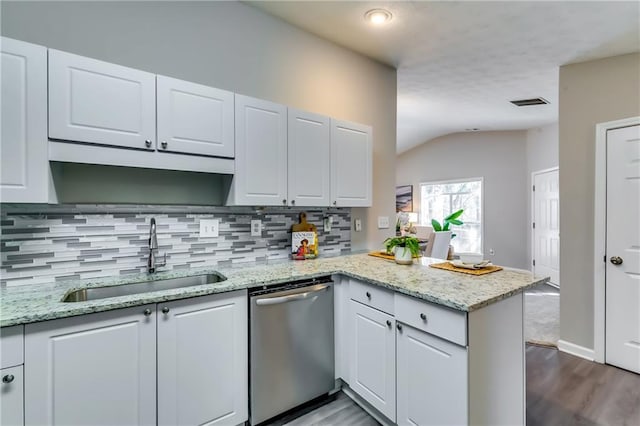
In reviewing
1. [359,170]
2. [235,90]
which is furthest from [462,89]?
[235,90]

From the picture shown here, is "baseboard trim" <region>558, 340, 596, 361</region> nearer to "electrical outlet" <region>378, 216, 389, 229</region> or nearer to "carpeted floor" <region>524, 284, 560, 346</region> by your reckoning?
"carpeted floor" <region>524, 284, 560, 346</region>

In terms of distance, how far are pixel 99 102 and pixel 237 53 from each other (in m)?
1.10

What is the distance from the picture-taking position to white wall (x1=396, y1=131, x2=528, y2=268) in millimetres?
5812

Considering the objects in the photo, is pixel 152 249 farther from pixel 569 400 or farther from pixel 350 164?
pixel 569 400

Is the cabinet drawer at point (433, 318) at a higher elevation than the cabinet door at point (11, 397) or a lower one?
higher

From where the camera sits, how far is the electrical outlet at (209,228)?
2119mm

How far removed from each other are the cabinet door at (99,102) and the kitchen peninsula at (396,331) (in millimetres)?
807

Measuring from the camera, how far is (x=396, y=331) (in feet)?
5.46

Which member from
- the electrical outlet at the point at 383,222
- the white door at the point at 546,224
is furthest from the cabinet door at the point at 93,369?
the white door at the point at 546,224

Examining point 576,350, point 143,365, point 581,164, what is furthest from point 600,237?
point 143,365

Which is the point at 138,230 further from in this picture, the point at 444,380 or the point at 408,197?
the point at 408,197

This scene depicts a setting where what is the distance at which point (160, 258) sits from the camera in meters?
1.97

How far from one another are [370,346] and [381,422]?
1.50 feet

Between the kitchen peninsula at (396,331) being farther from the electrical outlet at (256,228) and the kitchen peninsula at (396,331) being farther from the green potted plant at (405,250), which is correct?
the electrical outlet at (256,228)
